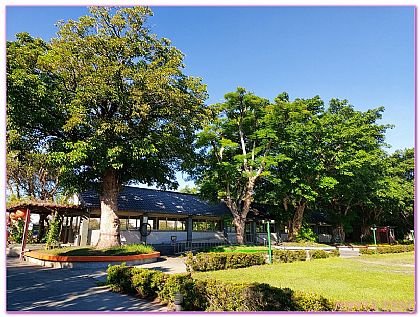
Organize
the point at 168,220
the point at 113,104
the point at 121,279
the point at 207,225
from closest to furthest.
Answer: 1. the point at 121,279
2. the point at 113,104
3. the point at 168,220
4. the point at 207,225

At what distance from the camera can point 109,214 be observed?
18719mm

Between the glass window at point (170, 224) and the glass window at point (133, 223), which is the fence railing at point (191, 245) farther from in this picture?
the glass window at point (133, 223)

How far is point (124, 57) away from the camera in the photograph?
690 inches

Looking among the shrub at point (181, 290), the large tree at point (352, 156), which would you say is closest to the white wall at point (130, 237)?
the shrub at point (181, 290)

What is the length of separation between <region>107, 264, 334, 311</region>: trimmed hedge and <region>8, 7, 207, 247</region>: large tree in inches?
337

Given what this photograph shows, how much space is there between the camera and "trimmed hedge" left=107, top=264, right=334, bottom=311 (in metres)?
7.06

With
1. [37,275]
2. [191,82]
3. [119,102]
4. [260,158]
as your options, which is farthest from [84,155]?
[260,158]

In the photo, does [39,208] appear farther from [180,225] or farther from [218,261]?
[180,225]

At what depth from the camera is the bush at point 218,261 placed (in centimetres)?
1484

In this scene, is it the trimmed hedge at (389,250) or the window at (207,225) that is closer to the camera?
the trimmed hedge at (389,250)

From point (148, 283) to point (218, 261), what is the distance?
7.18 metres

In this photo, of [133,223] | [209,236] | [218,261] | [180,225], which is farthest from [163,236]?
[218,261]

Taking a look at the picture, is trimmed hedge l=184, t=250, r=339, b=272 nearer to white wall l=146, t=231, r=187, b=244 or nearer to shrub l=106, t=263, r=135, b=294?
shrub l=106, t=263, r=135, b=294

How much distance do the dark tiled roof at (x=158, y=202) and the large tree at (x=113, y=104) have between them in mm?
3587
